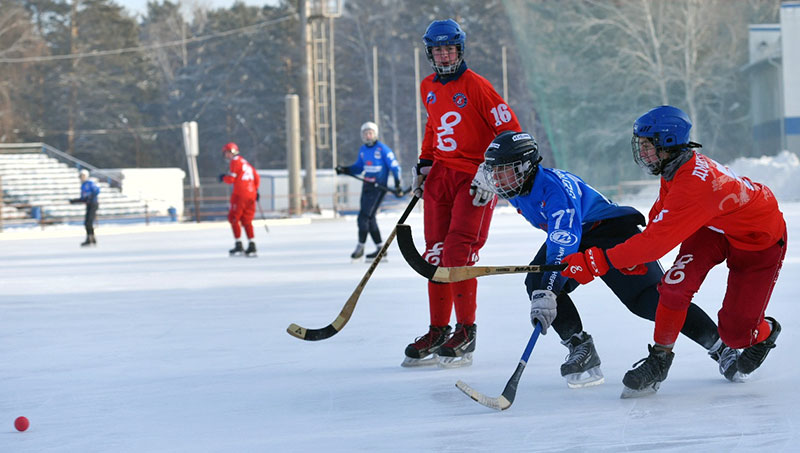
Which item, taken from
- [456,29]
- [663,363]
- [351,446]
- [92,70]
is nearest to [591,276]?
[663,363]

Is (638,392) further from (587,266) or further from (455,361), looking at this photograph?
(455,361)

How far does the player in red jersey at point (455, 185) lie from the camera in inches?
159

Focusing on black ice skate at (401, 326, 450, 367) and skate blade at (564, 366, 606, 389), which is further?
black ice skate at (401, 326, 450, 367)

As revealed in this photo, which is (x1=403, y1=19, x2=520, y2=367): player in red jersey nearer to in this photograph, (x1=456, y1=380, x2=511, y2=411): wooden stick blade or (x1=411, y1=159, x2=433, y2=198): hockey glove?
(x1=411, y1=159, x2=433, y2=198): hockey glove

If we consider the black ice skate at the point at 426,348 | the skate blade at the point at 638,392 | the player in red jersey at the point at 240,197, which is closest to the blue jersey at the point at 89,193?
the player in red jersey at the point at 240,197

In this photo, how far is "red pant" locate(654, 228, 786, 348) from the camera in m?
3.22

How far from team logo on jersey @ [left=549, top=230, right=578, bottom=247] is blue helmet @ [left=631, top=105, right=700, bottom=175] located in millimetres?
327

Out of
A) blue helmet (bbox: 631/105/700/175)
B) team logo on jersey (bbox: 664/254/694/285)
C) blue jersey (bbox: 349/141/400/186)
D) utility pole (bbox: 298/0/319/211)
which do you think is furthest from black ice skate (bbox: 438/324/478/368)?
utility pole (bbox: 298/0/319/211)

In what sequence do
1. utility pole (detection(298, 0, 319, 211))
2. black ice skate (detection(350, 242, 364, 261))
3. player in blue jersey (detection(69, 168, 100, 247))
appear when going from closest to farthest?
1. black ice skate (detection(350, 242, 364, 261))
2. player in blue jersey (detection(69, 168, 100, 247))
3. utility pole (detection(298, 0, 319, 211))

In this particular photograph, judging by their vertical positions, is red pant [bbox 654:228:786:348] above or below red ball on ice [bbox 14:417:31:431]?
above

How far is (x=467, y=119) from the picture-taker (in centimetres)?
409

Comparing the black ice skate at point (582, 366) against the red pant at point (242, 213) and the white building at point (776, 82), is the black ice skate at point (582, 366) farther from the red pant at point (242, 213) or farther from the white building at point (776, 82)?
the white building at point (776, 82)

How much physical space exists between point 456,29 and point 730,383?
1.76 meters

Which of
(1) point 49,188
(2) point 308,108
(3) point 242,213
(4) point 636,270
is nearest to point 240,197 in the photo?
(3) point 242,213
